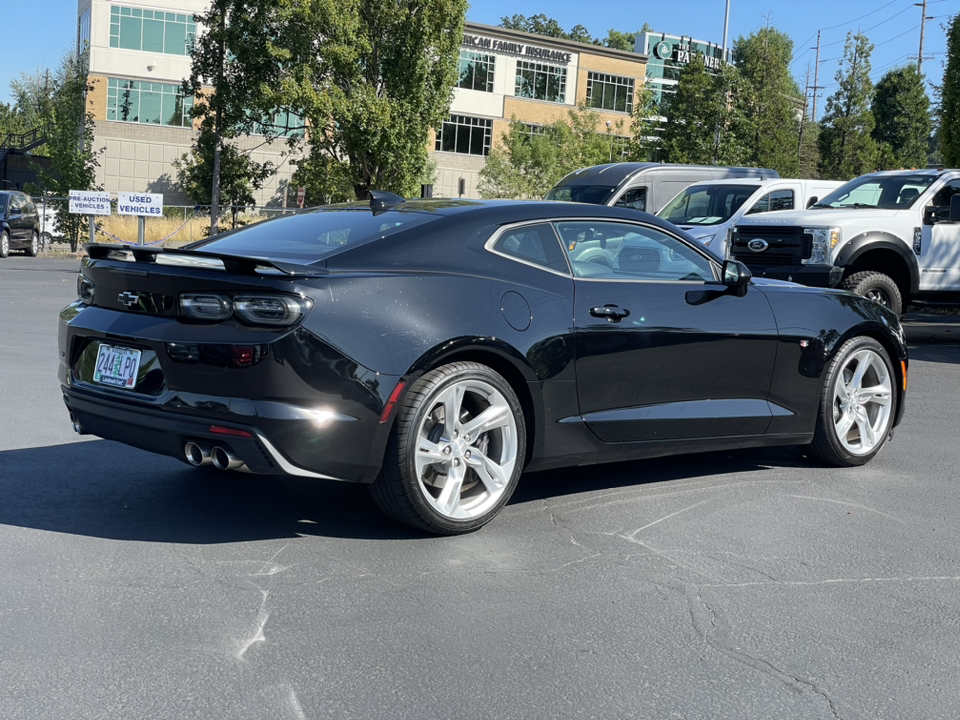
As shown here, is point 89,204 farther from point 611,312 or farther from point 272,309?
point 272,309

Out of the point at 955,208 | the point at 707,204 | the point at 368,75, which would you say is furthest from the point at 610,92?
the point at 955,208

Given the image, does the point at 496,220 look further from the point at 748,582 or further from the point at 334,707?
the point at 334,707

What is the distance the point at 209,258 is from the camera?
15.8 feet

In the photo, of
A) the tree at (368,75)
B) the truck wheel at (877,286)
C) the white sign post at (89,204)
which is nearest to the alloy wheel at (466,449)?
the truck wheel at (877,286)

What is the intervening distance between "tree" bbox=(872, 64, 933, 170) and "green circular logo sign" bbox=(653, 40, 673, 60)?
23.1m

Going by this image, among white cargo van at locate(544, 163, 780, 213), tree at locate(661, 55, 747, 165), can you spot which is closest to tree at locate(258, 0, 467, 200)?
tree at locate(661, 55, 747, 165)

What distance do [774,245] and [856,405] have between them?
7.75 meters

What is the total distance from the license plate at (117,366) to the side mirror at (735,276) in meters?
3.09

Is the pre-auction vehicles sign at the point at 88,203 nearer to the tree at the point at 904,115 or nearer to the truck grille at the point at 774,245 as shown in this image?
the truck grille at the point at 774,245

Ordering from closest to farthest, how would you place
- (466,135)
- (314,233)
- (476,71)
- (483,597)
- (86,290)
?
(483,597) < (86,290) < (314,233) < (476,71) < (466,135)

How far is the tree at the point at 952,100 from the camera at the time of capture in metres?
22.3

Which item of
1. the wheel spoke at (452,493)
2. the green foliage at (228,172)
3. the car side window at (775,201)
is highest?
the green foliage at (228,172)

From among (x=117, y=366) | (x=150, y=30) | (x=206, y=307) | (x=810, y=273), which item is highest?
(x=150, y=30)

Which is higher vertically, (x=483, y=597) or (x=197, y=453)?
(x=197, y=453)
